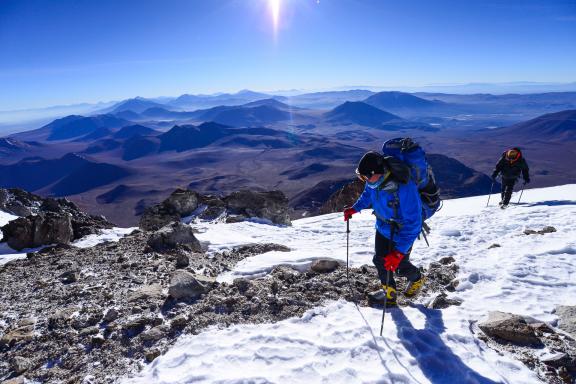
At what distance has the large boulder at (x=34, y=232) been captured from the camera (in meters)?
9.37

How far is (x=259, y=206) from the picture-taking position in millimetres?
14562

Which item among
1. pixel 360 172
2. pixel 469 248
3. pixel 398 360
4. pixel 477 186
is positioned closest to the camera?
pixel 398 360

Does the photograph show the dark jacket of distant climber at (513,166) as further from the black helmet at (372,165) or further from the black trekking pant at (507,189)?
the black helmet at (372,165)

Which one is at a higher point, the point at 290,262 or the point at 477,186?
the point at 290,262

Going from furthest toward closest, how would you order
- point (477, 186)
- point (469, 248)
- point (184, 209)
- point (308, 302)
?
point (477, 186), point (184, 209), point (469, 248), point (308, 302)

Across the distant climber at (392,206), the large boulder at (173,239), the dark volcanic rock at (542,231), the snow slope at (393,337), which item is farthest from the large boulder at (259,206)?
the distant climber at (392,206)

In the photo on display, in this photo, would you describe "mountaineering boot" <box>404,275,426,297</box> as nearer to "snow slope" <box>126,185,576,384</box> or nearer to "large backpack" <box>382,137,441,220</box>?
"snow slope" <box>126,185,576,384</box>

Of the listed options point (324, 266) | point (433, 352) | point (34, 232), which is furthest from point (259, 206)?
point (433, 352)

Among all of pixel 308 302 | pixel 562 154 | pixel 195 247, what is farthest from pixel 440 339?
pixel 562 154

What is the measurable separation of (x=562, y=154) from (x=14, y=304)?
225 metres

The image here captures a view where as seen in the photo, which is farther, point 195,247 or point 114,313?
point 195,247

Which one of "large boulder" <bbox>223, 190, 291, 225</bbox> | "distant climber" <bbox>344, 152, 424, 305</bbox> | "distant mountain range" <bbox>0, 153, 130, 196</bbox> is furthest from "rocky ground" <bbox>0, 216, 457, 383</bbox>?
"distant mountain range" <bbox>0, 153, 130, 196</bbox>

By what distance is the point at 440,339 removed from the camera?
4.39 m

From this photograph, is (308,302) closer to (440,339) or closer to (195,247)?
(440,339)
